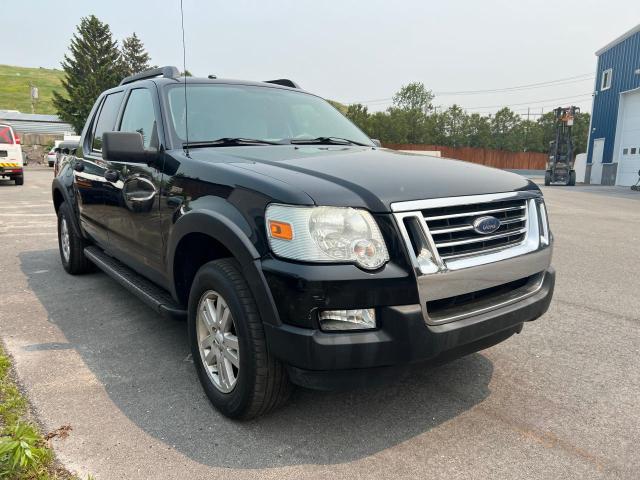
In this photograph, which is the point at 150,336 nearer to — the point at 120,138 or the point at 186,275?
the point at 186,275

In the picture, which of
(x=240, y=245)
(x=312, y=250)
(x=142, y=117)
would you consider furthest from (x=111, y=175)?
(x=312, y=250)

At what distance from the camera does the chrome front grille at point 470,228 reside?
2316mm

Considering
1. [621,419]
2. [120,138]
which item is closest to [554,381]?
[621,419]

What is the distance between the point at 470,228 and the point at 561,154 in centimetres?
2554

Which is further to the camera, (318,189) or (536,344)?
(536,344)

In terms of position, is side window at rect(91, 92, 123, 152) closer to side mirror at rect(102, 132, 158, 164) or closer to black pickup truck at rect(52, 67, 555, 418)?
black pickup truck at rect(52, 67, 555, 418)

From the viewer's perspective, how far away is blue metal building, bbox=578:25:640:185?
85.9ft

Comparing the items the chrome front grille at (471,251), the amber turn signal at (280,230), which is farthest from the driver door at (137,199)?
the chrome front grille at (471,251)

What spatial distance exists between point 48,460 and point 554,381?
279 cm

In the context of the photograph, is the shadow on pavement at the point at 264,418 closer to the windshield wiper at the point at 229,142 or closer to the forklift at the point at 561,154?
the windshield wiper at the point at 229,142

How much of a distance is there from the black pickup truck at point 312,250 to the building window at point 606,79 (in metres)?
31.4

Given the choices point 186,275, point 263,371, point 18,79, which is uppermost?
point 18,79

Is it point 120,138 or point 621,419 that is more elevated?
point 120,138

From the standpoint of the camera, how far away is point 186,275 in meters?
3.08
